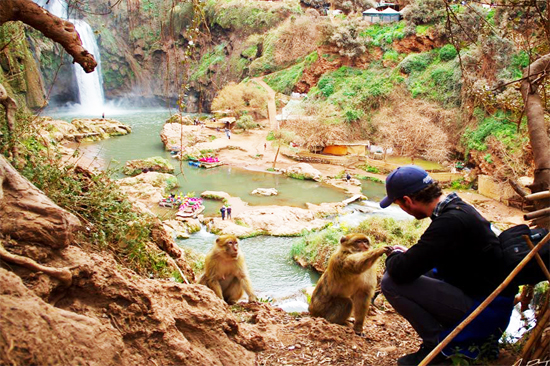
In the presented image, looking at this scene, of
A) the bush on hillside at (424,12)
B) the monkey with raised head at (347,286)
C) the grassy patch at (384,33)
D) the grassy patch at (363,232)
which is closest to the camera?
the monkey with raised head at (347,286)

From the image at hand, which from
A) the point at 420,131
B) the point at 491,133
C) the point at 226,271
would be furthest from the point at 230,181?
the point at 226,271

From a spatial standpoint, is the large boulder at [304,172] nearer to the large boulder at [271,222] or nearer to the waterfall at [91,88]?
the large boulder at [271,222]

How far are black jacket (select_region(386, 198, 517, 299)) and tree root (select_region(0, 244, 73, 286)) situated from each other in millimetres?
2024

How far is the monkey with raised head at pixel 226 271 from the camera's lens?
542 centimetres

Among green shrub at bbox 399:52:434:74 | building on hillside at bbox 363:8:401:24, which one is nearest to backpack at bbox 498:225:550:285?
green shrub at bbox 399:52:434:74

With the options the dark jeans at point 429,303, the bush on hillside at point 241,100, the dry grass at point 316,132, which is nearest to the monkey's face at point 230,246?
the dark jeans at point 429,303

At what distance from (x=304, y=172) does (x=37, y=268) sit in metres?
24.1

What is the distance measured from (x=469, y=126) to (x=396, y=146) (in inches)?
185

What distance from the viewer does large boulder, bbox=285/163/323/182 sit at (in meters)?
26.0

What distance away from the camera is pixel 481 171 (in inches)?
968

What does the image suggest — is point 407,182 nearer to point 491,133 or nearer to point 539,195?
point 539,195

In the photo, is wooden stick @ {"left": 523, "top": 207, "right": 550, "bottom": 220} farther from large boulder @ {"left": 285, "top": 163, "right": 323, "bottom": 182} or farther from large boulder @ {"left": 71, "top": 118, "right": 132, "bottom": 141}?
large boulder @ {"left": 71, "top": 118, "right": 132, "bottom": 141}

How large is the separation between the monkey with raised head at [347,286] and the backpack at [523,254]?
1.43 metres

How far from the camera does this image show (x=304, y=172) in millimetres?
26250
